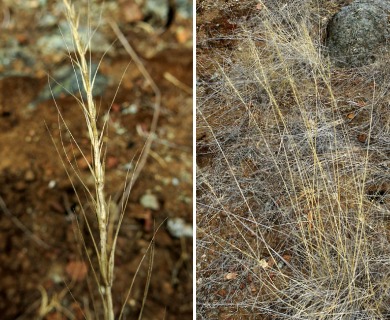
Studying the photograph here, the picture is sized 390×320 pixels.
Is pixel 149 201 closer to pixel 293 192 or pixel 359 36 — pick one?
pixel 293 192

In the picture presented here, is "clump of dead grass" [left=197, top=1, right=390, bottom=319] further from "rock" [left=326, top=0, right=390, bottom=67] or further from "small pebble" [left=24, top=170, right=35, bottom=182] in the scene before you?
"small pebble" [left=24, top=170, right=35, bottom=182]

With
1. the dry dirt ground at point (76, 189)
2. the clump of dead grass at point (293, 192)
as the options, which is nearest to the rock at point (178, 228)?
the dry dirt ground at point (76, 189)

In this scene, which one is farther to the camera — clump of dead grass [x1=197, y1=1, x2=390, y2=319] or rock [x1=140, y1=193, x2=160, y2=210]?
clump of dead grass [x1=197, y1=1, x2=390, y2=319]

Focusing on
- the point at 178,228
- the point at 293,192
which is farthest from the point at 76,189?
the point at 293,192

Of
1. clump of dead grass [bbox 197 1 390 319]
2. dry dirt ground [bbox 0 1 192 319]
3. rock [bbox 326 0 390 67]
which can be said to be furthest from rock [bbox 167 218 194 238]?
rock [bbox 326 0 390 67]

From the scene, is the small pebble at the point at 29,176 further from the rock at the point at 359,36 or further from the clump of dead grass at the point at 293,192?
the rock at the point at 359,36
